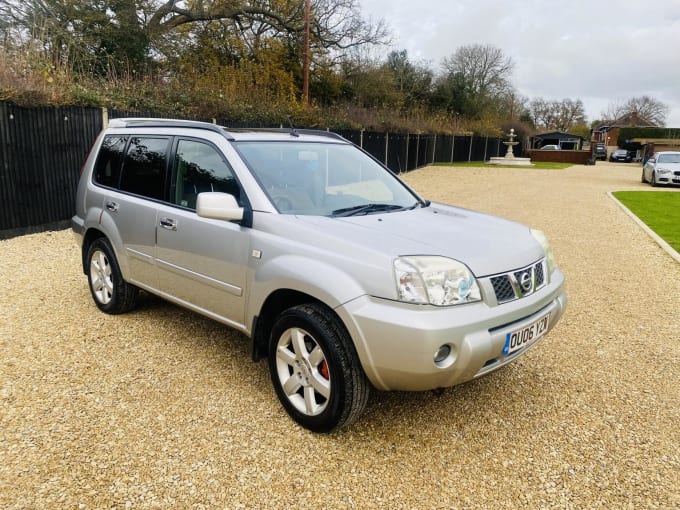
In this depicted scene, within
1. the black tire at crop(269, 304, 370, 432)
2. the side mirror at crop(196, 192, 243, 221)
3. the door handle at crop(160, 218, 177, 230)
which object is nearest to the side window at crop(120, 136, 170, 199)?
the door handle at crop(160, 218, 177, 230)

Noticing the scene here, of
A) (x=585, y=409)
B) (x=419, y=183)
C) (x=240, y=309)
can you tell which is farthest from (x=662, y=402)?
(x=419, y=183)

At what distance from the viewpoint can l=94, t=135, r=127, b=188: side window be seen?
15.1 ft

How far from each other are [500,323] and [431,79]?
156ft

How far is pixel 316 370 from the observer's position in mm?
2932

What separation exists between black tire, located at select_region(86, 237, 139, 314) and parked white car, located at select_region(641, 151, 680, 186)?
22754 mm

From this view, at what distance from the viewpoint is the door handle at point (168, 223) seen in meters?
3.79

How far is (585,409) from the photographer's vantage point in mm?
3400

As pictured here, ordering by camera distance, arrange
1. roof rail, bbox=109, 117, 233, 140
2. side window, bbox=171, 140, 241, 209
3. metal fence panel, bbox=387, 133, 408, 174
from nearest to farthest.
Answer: side window, bbox=171, 140, 241, 209 < roof rail, bbox=109, 117, 233, 140 < metal fence panel, bbox=387, 133, 408, 174

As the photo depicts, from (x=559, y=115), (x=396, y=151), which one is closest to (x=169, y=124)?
(x=396, y=151)

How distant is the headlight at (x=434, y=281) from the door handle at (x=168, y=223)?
1941 millimetres

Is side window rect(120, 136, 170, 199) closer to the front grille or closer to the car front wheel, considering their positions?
the front grille

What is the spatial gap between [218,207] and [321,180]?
93 centimetres

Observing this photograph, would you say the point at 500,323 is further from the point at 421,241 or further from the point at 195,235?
the point at 195,235

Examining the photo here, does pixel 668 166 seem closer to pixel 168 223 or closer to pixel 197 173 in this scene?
pixel 197 173
